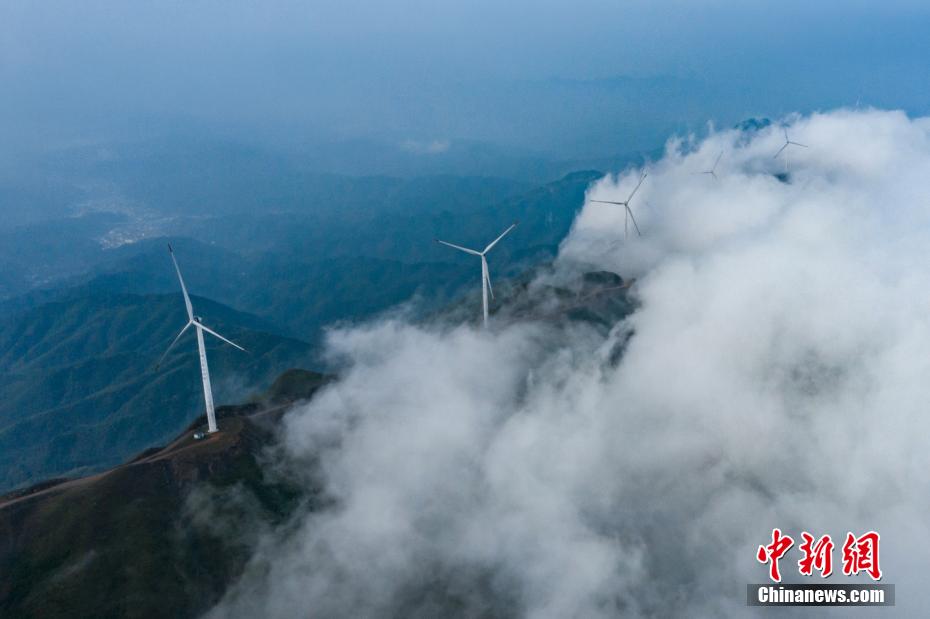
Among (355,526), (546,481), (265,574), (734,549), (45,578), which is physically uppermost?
(546,481)

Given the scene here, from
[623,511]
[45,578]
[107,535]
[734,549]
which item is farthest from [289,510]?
[734,549]

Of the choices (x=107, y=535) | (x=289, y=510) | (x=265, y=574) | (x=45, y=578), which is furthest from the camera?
(x=289, y=510)

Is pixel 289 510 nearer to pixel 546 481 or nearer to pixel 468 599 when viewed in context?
pixel 468 599

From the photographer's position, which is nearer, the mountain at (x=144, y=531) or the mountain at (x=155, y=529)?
the mountain at (x=144, y=531)

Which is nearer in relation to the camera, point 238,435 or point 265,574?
point 265,574

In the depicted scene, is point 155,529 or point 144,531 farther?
point 155,529

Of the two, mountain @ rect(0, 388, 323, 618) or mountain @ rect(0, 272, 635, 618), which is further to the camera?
mountain @ rect(0, 272, 635, 618)

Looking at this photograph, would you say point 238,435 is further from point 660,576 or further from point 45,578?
point 660,576

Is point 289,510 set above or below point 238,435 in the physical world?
Answer: below

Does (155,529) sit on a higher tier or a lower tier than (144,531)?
higher

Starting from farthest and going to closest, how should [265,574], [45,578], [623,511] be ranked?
[623,511], [265,574], [45,578]
